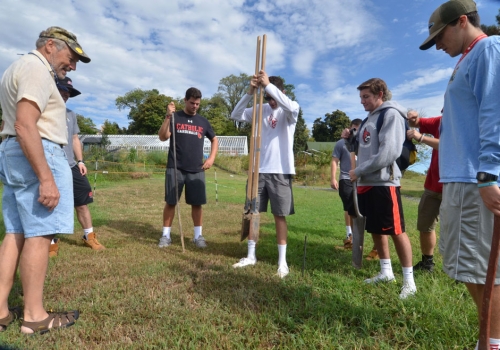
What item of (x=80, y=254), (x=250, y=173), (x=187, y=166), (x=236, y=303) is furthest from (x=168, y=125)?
(x=236, y=303)

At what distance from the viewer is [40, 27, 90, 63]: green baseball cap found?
2.48m

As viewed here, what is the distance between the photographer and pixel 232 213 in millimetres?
8531

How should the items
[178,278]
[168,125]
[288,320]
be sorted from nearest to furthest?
[288,320] < [178,278] < [168,125]

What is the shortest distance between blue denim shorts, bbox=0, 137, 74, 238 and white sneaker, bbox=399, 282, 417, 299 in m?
3.01

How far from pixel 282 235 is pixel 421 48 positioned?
2514 mm

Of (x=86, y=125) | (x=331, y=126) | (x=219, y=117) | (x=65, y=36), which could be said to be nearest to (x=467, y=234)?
(x=65, y=36)

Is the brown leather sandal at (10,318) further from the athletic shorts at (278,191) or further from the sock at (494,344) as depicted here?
the sock at (494,344)

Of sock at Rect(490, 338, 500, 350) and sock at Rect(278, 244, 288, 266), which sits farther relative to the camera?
sock at Rect(278, 244, 288, 266)

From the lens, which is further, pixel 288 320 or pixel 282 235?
pixel 282 235

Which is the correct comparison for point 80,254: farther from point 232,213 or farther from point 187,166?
point 232,213

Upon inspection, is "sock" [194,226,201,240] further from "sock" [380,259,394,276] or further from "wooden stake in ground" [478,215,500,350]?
"wooden stake in ground" [478,215,500,350]

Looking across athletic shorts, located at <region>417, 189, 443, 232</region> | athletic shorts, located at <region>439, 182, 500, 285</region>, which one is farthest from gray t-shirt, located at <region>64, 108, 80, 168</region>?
athletic shorts, located at <region>417, 189, 443, 232</region>

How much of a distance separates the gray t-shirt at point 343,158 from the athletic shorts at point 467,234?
148 inches

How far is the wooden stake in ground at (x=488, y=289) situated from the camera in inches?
64.9
